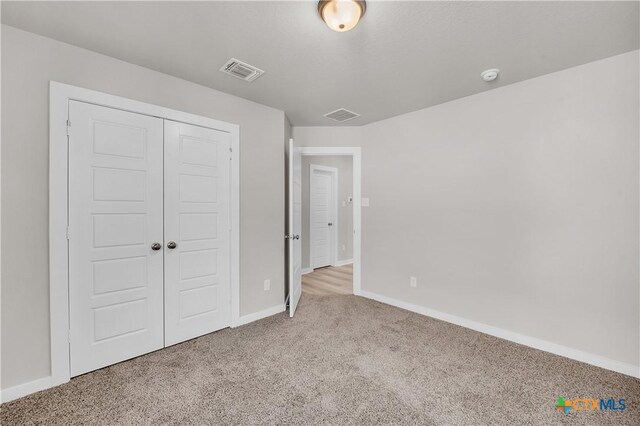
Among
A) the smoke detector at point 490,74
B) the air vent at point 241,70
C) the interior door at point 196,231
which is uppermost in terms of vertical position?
the air vent at point 241,70

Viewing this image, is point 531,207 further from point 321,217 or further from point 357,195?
point 321,217

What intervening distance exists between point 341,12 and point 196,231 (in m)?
2.19

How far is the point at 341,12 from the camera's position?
5.08ft

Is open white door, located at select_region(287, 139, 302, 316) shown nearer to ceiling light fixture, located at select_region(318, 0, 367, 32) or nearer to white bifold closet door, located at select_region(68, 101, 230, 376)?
white bifold closet door, located at select_region(68, 101, 230, 376)

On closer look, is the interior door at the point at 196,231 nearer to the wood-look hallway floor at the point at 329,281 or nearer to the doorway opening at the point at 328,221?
the doorway opening at the point at 328,221

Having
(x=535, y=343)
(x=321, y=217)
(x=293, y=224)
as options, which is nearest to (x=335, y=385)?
(x=293, y=224)

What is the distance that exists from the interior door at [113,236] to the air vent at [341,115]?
76.4 inches

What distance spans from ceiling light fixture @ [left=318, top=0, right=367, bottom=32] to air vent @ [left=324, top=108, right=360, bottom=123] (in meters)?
1.69

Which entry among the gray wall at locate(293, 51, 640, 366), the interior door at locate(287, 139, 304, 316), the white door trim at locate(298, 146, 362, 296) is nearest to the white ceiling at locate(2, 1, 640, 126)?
the gray wall at locate(293, 51, 640, 366)

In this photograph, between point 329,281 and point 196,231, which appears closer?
point 196,231

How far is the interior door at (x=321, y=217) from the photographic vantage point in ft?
18.2

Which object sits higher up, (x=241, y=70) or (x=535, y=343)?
(x=241, y=70)

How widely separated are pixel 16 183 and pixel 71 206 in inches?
12.3

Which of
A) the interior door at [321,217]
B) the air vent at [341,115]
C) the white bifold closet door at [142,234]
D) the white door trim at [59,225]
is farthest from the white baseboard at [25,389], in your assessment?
the interior door at [321,217]
